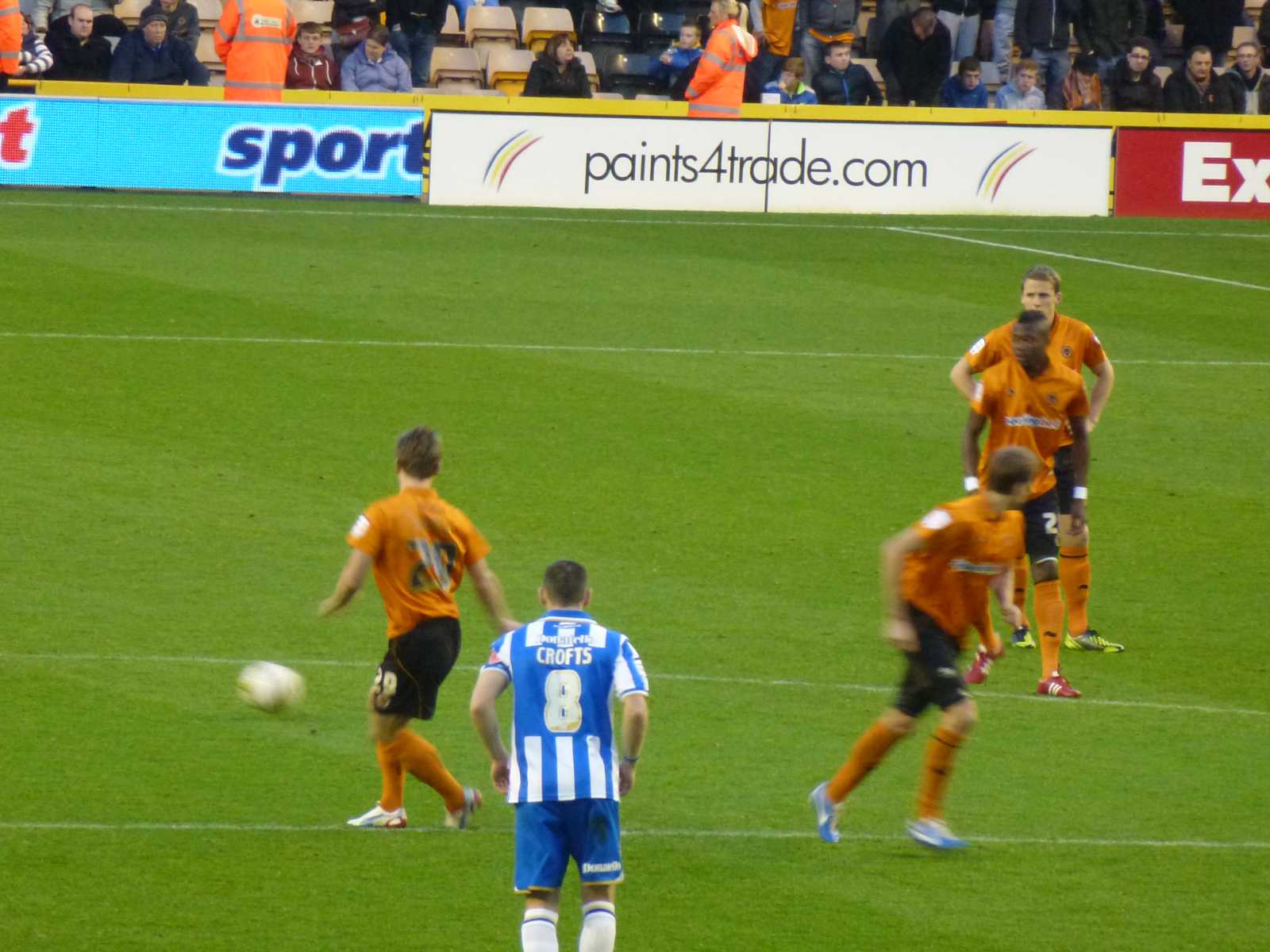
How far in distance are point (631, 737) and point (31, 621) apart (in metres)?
5.98

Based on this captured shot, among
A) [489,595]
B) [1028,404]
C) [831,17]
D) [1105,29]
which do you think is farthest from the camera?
[1105,29]

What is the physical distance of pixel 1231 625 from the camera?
41.0 ft

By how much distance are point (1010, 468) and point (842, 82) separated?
2107 centimetres

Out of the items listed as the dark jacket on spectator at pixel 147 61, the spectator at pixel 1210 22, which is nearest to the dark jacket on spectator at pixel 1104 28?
the spectator at pixel 1210 22

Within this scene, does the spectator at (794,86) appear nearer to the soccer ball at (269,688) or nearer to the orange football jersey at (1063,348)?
the orange football jersey at (1063,348)

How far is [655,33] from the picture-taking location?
31.3 metres

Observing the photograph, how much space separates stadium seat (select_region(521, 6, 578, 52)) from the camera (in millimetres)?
30562

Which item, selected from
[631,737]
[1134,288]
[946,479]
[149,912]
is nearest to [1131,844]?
[631,737]

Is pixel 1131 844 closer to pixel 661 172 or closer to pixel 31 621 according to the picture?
pixel 31 621

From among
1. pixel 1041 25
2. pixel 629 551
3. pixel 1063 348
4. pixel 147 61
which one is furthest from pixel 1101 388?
pixel 1041 25

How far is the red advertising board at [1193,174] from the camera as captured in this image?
1048 inches

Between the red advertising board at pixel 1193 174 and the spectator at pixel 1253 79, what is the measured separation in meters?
2.89

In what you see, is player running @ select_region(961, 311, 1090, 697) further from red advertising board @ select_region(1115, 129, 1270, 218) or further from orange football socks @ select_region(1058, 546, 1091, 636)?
red advertising board @ select_region(1115, 129, 1270, 218)

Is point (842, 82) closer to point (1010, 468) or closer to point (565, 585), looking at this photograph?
point (1010, 468)
